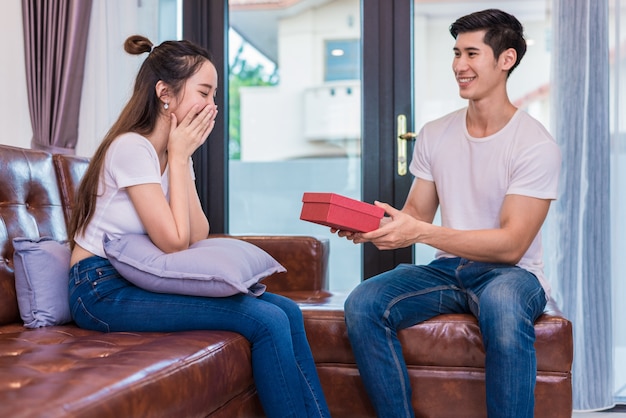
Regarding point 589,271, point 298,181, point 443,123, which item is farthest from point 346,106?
point 589,271

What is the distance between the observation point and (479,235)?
2094mm

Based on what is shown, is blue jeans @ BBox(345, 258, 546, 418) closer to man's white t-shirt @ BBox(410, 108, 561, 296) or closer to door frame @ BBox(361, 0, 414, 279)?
man's white t-shirt @ BBox(410, 108, 561, 296)

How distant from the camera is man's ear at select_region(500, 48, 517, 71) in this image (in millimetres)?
2373

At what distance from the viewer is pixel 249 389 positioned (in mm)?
1938

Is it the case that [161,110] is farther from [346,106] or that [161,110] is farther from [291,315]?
[346,106]

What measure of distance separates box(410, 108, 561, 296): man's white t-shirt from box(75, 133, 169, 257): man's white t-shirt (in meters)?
0.93

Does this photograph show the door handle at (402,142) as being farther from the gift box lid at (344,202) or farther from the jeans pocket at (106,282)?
the jeans pocket at (106,282)

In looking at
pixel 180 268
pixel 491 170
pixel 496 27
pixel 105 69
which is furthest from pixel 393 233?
pixel 105 69

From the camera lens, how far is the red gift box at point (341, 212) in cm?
194

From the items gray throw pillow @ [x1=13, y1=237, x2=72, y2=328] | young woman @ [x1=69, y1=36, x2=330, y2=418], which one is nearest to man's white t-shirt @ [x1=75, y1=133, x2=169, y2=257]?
young woman @ [x1=69, y1=36, x2=330, y2=418]

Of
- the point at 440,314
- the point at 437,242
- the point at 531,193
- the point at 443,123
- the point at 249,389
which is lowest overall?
the point at 249,389

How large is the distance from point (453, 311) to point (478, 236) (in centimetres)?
25

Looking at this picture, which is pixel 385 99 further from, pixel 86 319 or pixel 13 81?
pixel 86 319

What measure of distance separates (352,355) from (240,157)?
1.53m
